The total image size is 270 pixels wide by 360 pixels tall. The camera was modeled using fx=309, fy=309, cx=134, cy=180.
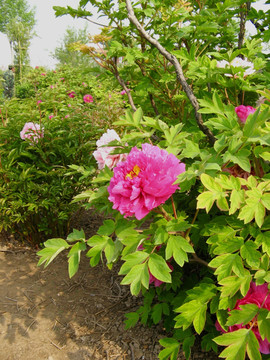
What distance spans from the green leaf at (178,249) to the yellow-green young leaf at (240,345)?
0.29m

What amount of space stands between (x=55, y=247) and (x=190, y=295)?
0.60 m

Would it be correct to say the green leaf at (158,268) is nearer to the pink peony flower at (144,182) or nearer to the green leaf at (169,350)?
the pink peony flower at (144,182)

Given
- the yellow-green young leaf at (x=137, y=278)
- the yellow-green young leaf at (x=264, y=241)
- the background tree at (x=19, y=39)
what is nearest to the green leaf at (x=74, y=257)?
the yellow-green young leaf at (x=137, y=278)

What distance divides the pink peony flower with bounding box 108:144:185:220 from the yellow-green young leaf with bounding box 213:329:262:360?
1.66ft

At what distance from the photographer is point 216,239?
3.97 ft

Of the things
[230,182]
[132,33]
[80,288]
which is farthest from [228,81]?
[80,288]

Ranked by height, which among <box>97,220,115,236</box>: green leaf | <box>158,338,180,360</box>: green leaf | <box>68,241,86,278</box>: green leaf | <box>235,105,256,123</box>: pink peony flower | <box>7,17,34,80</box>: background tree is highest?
<box>7,17,34,80</box>: background tree

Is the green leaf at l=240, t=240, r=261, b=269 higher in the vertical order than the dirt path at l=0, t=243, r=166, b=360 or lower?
higher

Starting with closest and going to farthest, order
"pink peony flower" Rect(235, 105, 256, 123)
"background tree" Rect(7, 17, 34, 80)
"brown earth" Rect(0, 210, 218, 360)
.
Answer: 1. "pink peony flower" Rect(235, 105, 256, 123)
2. "brown earth" Rect(0, 210, 218, 360)
3. "background tree" Rect(7, 17, 34, 80)

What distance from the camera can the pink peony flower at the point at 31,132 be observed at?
2.58 metres

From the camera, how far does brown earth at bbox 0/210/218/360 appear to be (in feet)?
6.21

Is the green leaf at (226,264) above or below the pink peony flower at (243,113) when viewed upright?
below

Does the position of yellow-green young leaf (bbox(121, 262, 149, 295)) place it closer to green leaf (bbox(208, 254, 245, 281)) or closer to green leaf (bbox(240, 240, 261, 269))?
green leaf (bbox(208, 254, 245, 281))

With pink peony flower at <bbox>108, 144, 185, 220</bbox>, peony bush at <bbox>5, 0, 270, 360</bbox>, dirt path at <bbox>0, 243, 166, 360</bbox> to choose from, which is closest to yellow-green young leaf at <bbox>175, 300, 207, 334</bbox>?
peony bush at <bbox>5, 0, 270, 360</bbox>
